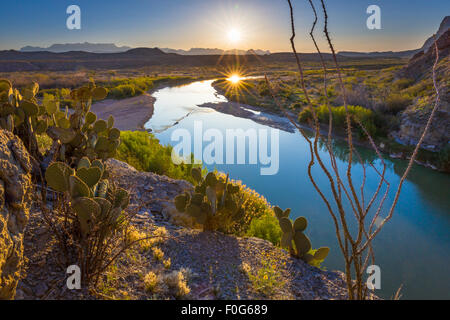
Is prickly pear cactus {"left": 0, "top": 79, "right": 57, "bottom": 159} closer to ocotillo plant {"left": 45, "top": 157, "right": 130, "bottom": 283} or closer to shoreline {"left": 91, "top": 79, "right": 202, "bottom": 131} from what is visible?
ocotillo plant {"left": 45, "top": 157, "right": 130, "bottom": 283}

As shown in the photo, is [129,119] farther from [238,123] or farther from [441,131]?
[441,131]

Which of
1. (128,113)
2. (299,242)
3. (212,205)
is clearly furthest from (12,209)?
(128,113)

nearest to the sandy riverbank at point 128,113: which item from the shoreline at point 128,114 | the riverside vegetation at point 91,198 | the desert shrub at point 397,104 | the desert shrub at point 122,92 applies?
the shoreline at point 128,114

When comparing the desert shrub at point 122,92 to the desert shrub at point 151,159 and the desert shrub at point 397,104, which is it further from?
the desert shrub at point 397,104

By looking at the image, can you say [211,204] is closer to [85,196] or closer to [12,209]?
[85,196]

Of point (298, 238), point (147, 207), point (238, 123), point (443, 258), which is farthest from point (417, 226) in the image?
point (238, 123)
